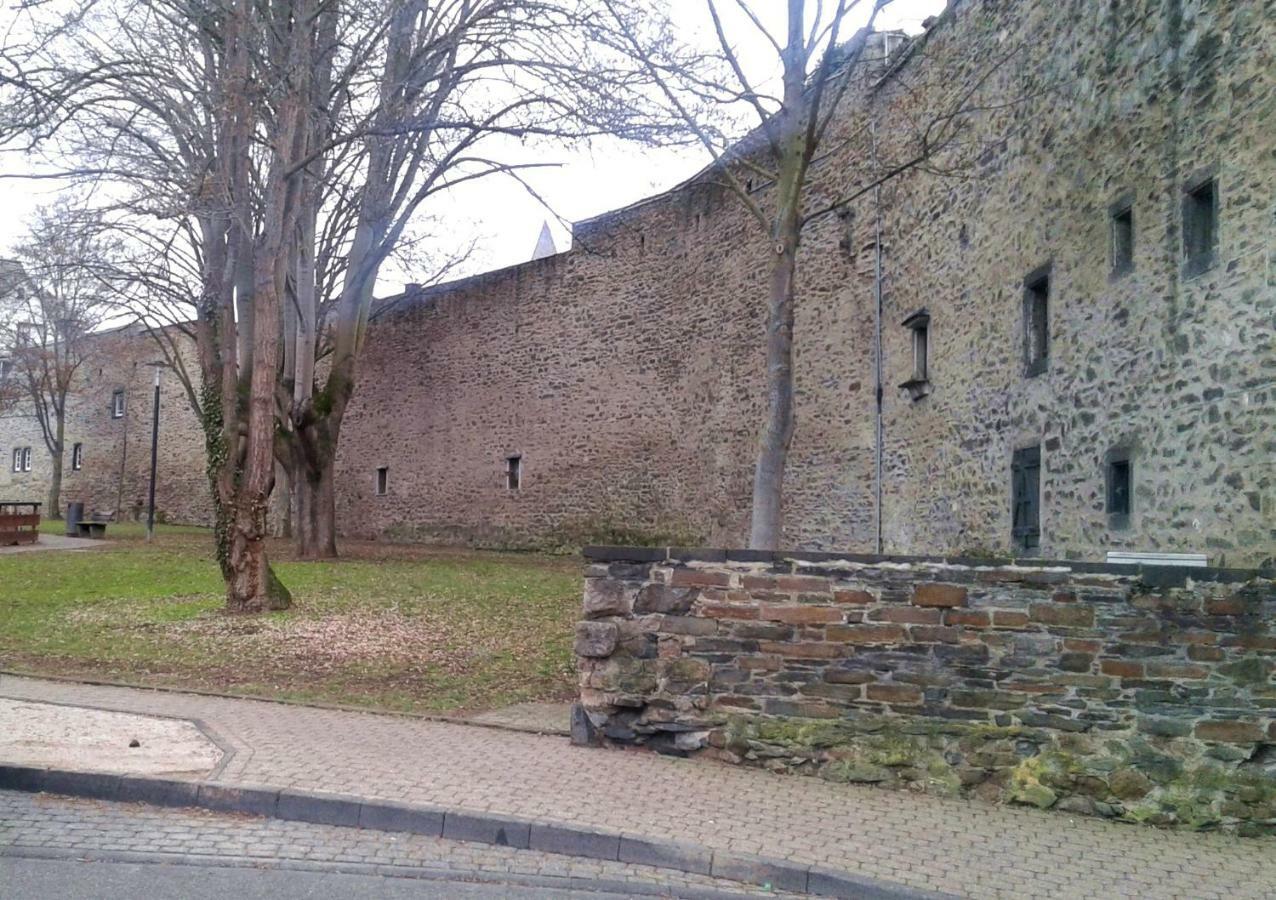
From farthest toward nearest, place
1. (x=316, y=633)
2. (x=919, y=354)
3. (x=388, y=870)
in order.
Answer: (x=919, y=354) < (x=316, y=633) < (x=388, y=870)

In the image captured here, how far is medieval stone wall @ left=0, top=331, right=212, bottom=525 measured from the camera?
3712 cm

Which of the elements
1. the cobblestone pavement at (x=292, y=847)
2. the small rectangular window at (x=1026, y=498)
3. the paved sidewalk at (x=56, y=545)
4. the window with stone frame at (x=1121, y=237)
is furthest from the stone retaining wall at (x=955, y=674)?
the paved sidewalk at (x=56, y=545)

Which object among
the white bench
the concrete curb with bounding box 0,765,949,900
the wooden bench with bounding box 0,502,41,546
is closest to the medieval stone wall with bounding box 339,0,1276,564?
the white bench

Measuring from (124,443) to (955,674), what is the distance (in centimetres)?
4054

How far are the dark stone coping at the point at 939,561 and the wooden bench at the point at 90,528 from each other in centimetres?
2311

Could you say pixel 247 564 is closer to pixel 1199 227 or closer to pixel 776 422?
pixel 776 422

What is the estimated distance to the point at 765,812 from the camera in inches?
215

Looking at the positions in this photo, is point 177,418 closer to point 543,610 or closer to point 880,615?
point 543,610

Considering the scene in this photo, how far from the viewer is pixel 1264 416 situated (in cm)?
749

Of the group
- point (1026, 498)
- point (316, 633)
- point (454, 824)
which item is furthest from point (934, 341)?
point (454, 824)

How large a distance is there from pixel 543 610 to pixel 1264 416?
312 inches

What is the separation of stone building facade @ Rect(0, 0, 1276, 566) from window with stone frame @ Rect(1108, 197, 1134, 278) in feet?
0.09

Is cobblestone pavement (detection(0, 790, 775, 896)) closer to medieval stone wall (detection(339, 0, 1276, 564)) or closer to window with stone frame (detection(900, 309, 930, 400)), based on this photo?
medieval stone wall (detection(339, 0, 1276, 564))

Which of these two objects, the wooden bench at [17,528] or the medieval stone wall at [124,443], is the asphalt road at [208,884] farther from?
the medieval stone wall at [124,443]
